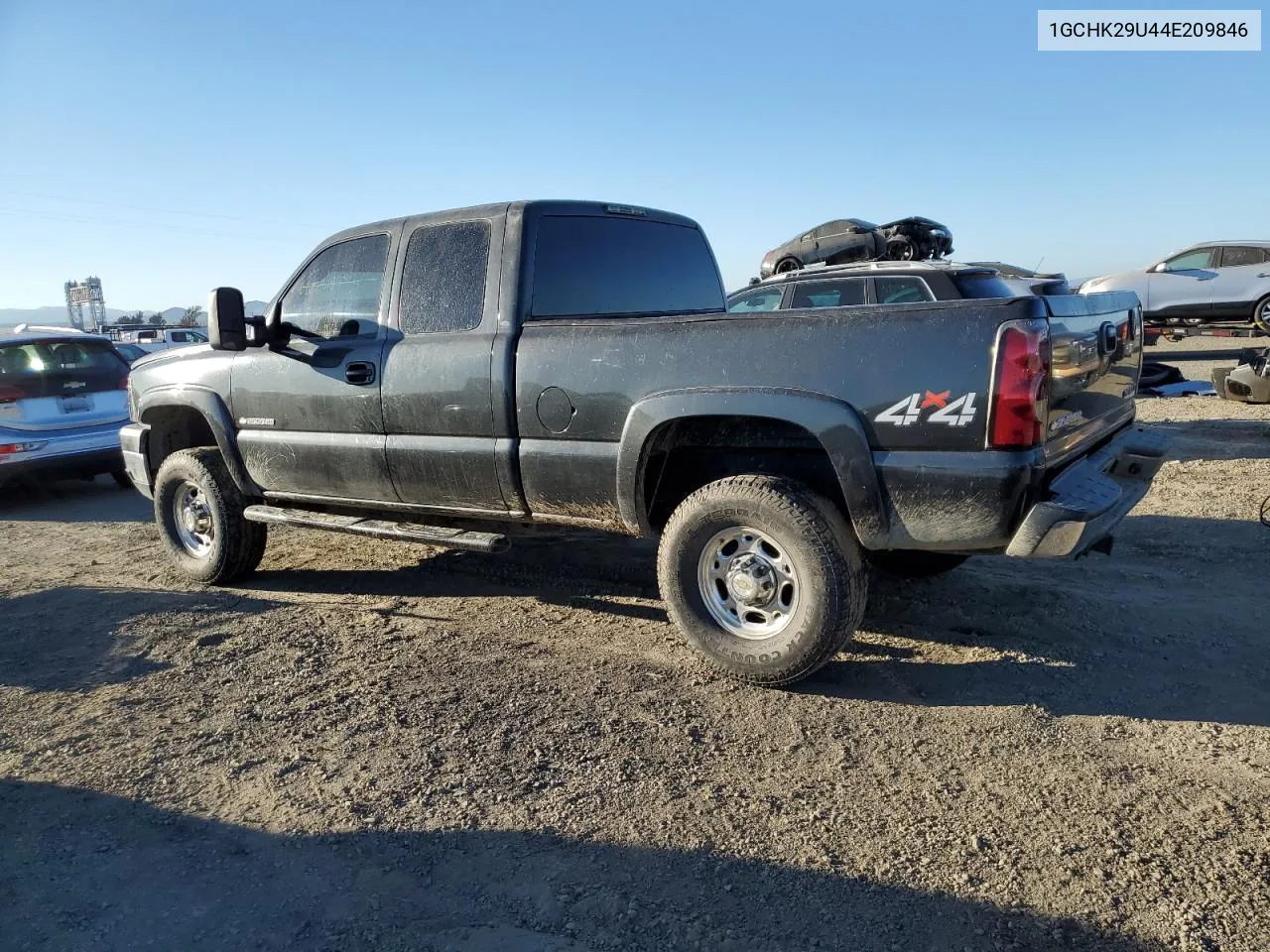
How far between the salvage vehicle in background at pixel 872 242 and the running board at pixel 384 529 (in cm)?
1272

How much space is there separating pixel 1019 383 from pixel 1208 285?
50.6 feet

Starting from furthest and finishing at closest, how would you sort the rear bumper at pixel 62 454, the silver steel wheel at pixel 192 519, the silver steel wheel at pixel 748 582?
the rear bumper at pixel 62 454 → the silver steel wheel at pixel 192 519 → the silver steel wheel at pixel 748 582

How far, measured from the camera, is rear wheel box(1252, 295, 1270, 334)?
49.6 feet

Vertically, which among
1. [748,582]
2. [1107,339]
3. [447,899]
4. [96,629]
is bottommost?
[447,899]

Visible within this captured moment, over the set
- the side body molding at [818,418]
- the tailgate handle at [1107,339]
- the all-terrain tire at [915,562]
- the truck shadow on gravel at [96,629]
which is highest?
the tailgate handle at [1107,339]

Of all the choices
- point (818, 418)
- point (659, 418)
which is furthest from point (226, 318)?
point (818, 418)

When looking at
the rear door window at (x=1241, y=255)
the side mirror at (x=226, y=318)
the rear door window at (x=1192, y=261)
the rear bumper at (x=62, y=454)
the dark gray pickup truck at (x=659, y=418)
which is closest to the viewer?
the dark gray pickup truck at (x=659, y=418)

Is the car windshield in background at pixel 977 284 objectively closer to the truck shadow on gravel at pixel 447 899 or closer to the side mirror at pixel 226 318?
the side mirror at pixel 226 318

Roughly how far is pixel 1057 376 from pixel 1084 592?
1.90 m

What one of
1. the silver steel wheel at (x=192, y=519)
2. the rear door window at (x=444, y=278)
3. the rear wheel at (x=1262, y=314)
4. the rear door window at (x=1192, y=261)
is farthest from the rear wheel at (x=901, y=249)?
the silver steel wheel at (x=192, y=519)

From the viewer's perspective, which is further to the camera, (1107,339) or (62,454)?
(62,454)

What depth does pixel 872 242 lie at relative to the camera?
53.1 ft

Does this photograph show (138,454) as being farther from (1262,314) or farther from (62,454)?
(1262,314)

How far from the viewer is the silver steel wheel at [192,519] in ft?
18.2
